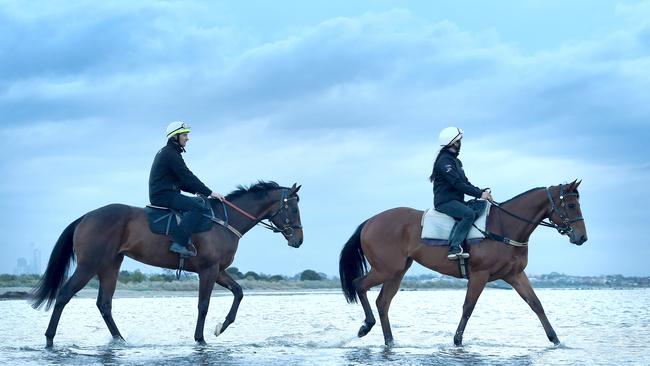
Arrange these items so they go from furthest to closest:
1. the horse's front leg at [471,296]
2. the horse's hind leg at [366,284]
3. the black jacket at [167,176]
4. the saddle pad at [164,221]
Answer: the horse's hind leg at [366,284] → the black jacket at [167,176] → the saddle pad at [164,221] → the horse's front leg at [471,296]

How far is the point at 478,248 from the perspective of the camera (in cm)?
1286

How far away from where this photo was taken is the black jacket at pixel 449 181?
1288 cm

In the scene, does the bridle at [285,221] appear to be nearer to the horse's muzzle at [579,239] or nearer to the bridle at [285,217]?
the bridle at [285,217]

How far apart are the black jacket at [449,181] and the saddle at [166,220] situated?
361 cm

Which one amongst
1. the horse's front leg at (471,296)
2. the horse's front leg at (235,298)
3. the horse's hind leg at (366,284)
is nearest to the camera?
the horse's front leg at (471,296)

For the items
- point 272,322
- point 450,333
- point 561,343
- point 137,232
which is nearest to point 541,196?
point 561,343

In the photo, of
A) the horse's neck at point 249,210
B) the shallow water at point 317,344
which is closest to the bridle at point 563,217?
the shallow water at point 317,344

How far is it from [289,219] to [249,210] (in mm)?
677

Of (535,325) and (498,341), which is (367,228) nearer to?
(498,341)

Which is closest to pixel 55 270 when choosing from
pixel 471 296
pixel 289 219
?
pixel 289 219

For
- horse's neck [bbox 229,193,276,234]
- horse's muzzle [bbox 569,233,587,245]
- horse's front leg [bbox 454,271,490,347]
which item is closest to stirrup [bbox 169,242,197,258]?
horse's neck [bbox 229,193,276,234]

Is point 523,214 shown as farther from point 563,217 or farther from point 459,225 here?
point 459,225

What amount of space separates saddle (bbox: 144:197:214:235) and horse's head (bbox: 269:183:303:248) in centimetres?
123

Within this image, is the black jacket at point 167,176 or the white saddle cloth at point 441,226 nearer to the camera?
the white saddle cloth at point 441,226
